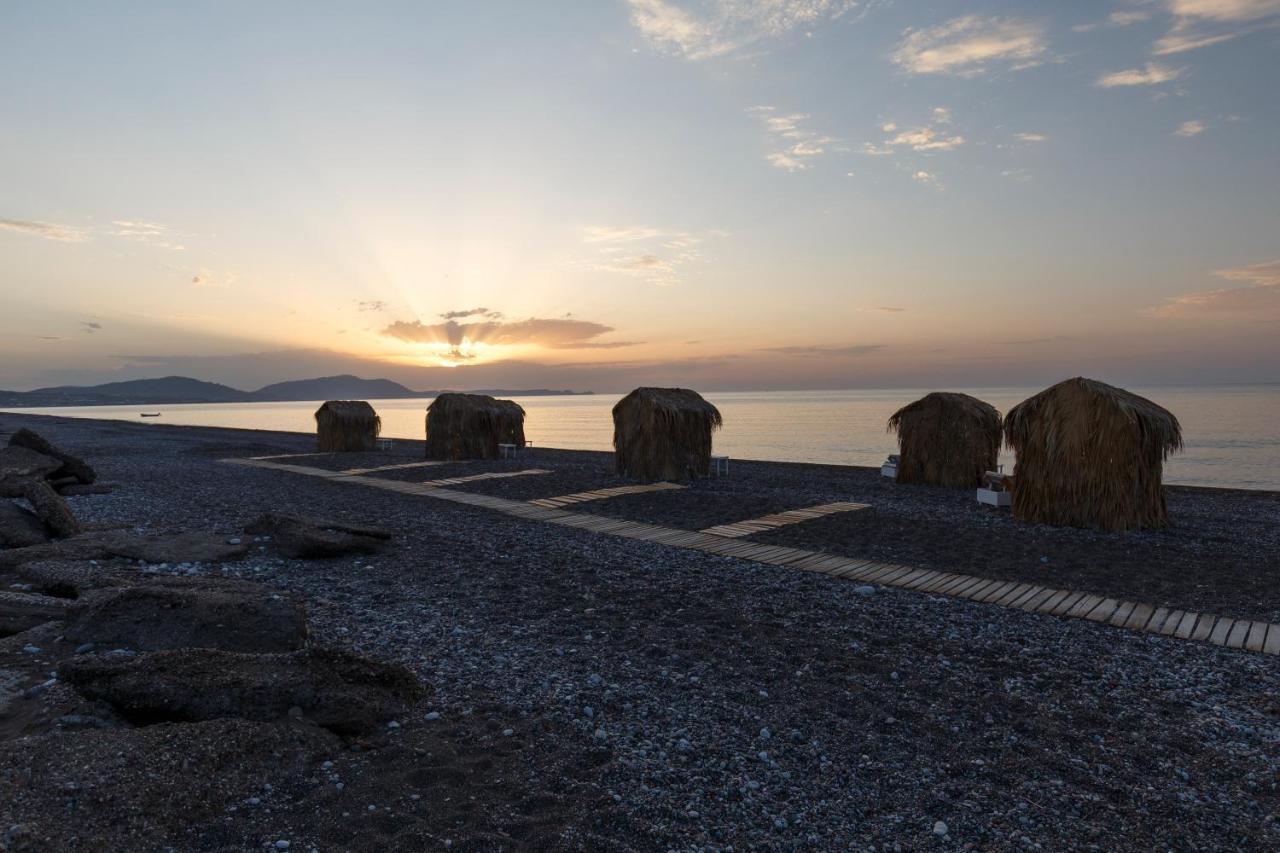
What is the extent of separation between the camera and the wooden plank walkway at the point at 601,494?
14953 millimetres

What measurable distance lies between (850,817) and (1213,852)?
180 cm

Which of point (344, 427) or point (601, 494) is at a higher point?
point (344, 427)

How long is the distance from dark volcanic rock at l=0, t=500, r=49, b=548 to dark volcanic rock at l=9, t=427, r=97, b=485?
6.26 m

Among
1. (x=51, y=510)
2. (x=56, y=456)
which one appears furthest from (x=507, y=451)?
(x=51, y=510)

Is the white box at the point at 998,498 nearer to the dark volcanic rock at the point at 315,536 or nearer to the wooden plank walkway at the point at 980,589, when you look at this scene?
the wooden plank walkway at the point at 980,589

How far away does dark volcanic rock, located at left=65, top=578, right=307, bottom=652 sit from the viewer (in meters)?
5.30

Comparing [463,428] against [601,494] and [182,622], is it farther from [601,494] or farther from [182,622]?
[182,622]

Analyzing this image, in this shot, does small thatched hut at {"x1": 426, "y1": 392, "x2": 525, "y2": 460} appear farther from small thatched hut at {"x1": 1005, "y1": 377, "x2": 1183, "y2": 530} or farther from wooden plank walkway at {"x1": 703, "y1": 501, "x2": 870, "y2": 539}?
small thatched hut at {"x1": 1005, "y1": 377, "x2": 1183, "y2": 530}

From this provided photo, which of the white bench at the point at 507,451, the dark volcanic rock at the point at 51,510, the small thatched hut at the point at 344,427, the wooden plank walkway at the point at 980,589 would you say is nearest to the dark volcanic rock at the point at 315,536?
the dark volcanic rock at the point at 51,510

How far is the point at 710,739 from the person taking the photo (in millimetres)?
4527

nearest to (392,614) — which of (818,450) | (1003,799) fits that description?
(1003,799)

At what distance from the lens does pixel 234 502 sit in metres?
14.1

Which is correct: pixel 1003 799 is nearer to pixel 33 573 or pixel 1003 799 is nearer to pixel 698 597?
pixel 698 597

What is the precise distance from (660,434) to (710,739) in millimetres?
13991
